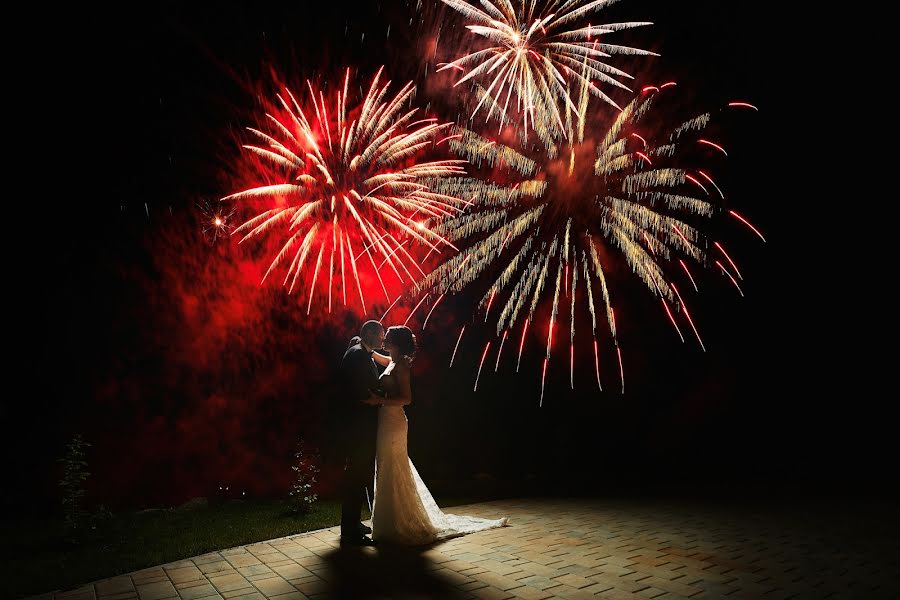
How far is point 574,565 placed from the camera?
14.1ft

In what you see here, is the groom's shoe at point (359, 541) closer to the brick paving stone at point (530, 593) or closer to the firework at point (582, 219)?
the brick paving stone at point (530, 593)

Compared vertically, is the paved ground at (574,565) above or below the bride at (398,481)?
below

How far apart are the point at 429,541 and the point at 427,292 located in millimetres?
5377

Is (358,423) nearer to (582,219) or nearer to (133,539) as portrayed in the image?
(133,539)

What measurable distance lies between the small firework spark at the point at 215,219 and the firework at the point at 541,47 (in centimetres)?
395

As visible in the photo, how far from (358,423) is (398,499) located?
2.67 ft

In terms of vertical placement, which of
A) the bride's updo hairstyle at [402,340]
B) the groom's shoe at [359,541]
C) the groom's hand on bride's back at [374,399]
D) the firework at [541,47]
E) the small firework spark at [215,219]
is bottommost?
the groom's shoe at [359,541]

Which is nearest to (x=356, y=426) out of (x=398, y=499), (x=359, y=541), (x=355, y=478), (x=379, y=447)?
(x=379, y=447)

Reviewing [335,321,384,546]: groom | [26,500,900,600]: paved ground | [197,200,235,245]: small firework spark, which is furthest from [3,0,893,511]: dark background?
[335,321,384,546]: groom

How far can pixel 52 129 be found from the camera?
686 centimetres

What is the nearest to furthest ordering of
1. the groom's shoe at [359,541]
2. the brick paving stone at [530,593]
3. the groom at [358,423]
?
the brick paving stone at [530,593], the groom's shoe at [359,541], the groom at [358,423]

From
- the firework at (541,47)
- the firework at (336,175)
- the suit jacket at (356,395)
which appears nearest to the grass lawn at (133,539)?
the suit jacket at (356,395)

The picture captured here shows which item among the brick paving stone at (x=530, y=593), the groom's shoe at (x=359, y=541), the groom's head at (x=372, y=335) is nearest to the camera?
the brick paving stone at (x=530, y=593)

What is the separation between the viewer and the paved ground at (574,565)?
12.3 feet
